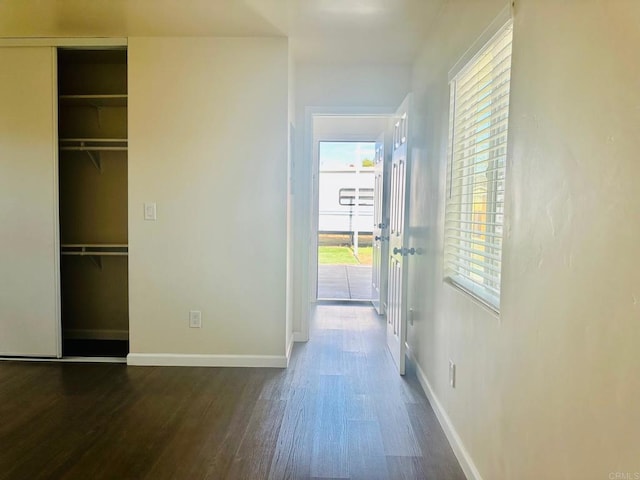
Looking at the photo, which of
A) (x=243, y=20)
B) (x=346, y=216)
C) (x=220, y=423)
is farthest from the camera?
(x=346, y=216)

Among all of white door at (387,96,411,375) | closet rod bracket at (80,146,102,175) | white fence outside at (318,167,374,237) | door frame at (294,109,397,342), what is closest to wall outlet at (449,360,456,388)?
white door at (387,96,411,375)

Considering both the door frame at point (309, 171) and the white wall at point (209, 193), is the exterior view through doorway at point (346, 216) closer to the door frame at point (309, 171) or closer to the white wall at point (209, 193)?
the door frame at point (309, 171)

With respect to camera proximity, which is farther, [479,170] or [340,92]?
[340,92]

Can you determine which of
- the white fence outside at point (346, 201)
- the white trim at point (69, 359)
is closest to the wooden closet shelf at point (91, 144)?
the white trim at point (69, 359)

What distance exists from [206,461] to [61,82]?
3474mm

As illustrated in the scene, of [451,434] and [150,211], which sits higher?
[150,211]

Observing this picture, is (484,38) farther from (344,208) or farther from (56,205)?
(344,208)

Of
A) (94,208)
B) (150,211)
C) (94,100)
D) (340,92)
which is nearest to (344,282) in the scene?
(340,92)

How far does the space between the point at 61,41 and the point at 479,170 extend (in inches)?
121

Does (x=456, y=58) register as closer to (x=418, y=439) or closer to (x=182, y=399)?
(x=418, y=439)

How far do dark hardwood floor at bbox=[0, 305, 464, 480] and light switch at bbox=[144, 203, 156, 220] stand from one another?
1.13 meters

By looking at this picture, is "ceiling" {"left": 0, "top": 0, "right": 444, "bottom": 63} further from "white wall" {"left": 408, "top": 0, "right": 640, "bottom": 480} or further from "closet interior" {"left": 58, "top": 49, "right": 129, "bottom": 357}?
"white wall" {"left": 408, "top": 0, "right": 640, "bottom": 480}

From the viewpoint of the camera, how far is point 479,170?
207 cm

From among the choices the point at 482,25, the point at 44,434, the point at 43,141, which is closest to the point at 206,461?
the point at 44,434
